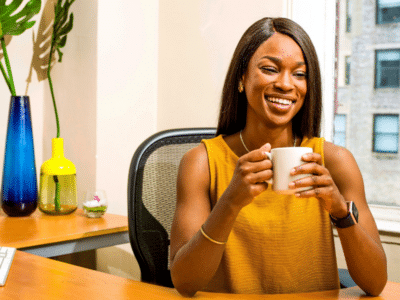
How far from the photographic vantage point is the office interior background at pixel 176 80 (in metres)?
1.99

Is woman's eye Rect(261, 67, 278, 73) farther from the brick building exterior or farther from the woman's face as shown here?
the brick building exterior

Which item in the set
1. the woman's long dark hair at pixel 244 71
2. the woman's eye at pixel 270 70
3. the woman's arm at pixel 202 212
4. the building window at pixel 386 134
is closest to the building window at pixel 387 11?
the building window at pixel 386 134

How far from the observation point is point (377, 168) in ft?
6.62

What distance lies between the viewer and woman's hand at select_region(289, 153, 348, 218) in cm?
76

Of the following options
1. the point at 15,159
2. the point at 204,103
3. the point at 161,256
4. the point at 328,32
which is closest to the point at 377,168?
the point at 328,32

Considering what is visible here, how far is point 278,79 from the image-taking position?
1062mm

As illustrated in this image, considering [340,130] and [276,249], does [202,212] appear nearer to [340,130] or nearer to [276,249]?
[276,249]

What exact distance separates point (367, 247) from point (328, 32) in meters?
1.31

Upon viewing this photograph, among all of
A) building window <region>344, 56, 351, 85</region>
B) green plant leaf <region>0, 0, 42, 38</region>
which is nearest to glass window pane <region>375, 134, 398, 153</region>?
building window <region>344, 56, 351, 85</region>

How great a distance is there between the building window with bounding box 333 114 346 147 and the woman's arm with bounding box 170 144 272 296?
1.12 metres

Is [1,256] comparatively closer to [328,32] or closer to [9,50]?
[9,50]

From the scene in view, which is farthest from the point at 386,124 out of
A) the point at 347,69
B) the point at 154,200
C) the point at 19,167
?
the point at 19,167

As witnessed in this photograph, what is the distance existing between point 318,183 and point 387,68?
1.41 metres

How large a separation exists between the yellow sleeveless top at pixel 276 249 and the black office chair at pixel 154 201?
0.09 meters
